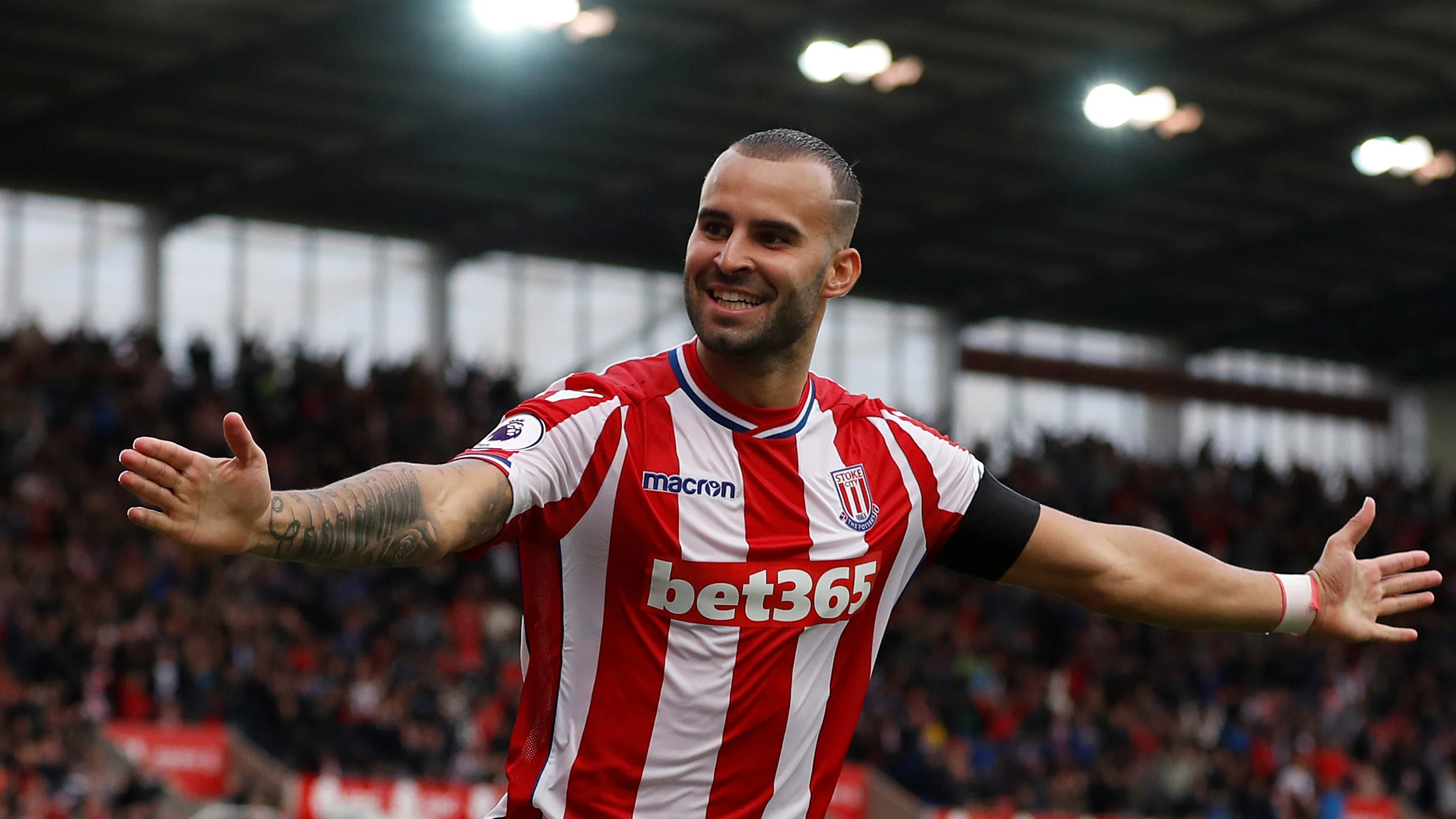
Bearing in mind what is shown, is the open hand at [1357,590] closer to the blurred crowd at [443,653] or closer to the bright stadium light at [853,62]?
the blurred crowd at [443,653]

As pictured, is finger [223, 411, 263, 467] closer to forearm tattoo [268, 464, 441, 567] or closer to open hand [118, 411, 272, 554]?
open hand [118, 411, 272, 554]

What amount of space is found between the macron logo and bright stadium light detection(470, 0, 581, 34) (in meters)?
16.1

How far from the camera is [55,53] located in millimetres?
22438

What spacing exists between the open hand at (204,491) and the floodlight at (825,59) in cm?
1781

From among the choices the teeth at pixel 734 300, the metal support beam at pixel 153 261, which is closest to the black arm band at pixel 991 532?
the teeth at pixel 734 300

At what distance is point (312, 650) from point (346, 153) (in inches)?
396

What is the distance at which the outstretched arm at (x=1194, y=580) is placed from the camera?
168 inches

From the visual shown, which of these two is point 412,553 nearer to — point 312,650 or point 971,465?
point 971,465

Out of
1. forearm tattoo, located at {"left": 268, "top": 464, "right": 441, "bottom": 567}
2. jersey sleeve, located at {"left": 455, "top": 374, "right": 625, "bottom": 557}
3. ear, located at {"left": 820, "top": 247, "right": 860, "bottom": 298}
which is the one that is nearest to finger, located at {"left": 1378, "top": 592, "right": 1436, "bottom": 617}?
ear, located at {"left": 820, "top": 247, "right": 860, "bottom": 298}

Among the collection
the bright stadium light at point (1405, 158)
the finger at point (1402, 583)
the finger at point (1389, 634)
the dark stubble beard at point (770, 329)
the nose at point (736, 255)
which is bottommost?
the finger at point (1389, 634)

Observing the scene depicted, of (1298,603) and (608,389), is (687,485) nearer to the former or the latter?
(608,389)

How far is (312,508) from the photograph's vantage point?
3289mm

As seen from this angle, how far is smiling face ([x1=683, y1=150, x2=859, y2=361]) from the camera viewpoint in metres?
3.79

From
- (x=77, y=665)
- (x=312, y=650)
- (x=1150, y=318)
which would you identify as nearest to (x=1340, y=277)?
(x=1150, y=318)
